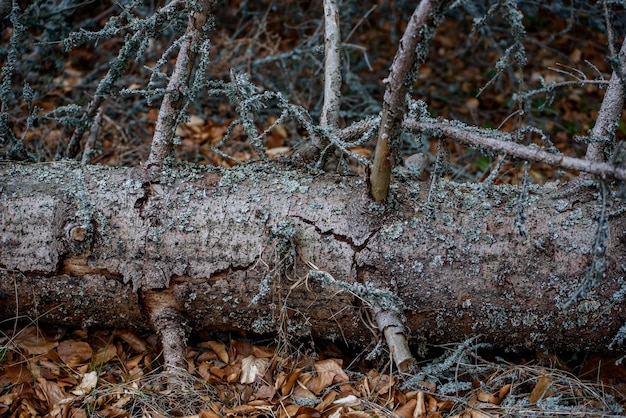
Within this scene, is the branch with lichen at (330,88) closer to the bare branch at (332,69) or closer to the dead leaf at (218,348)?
the bare branch at (332,69)

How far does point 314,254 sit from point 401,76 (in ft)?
2.12

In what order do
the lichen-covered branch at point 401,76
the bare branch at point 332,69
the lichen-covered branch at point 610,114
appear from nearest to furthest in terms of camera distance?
the lichen-covered branch at point 401,76 < the lichen-covered branch at point 610,114 < the bare branch at point 332,69

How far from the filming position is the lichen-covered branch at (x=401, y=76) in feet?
4.74

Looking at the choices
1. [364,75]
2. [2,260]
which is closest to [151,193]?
[2,260]

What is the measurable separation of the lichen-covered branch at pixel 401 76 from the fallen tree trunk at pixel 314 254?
114 millimetres

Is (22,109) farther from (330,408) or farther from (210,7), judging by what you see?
(330,408)

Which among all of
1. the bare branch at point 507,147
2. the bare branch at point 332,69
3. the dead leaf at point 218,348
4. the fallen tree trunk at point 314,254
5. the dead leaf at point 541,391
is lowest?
the dead leaf at point 218,348

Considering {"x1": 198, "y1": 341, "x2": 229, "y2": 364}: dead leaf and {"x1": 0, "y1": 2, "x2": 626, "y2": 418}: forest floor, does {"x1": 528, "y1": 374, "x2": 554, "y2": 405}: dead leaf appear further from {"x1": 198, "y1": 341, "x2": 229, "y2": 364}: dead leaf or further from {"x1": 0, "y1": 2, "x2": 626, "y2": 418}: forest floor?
{"x1": 198, "y1": 341, "x2": 229, "y2": 364}: dead leaf

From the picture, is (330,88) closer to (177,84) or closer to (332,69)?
(332,69)

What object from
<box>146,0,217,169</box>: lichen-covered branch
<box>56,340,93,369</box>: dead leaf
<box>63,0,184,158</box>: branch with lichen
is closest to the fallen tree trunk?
<box>146,0,217,169</box>: lichen-covered branch

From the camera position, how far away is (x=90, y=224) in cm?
184

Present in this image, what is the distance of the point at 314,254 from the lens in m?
1.84

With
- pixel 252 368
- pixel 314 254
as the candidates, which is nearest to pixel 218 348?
pixel 252 368

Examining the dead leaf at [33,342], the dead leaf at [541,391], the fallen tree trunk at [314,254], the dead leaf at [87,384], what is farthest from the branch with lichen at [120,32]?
the dead leaf at [541,391]
